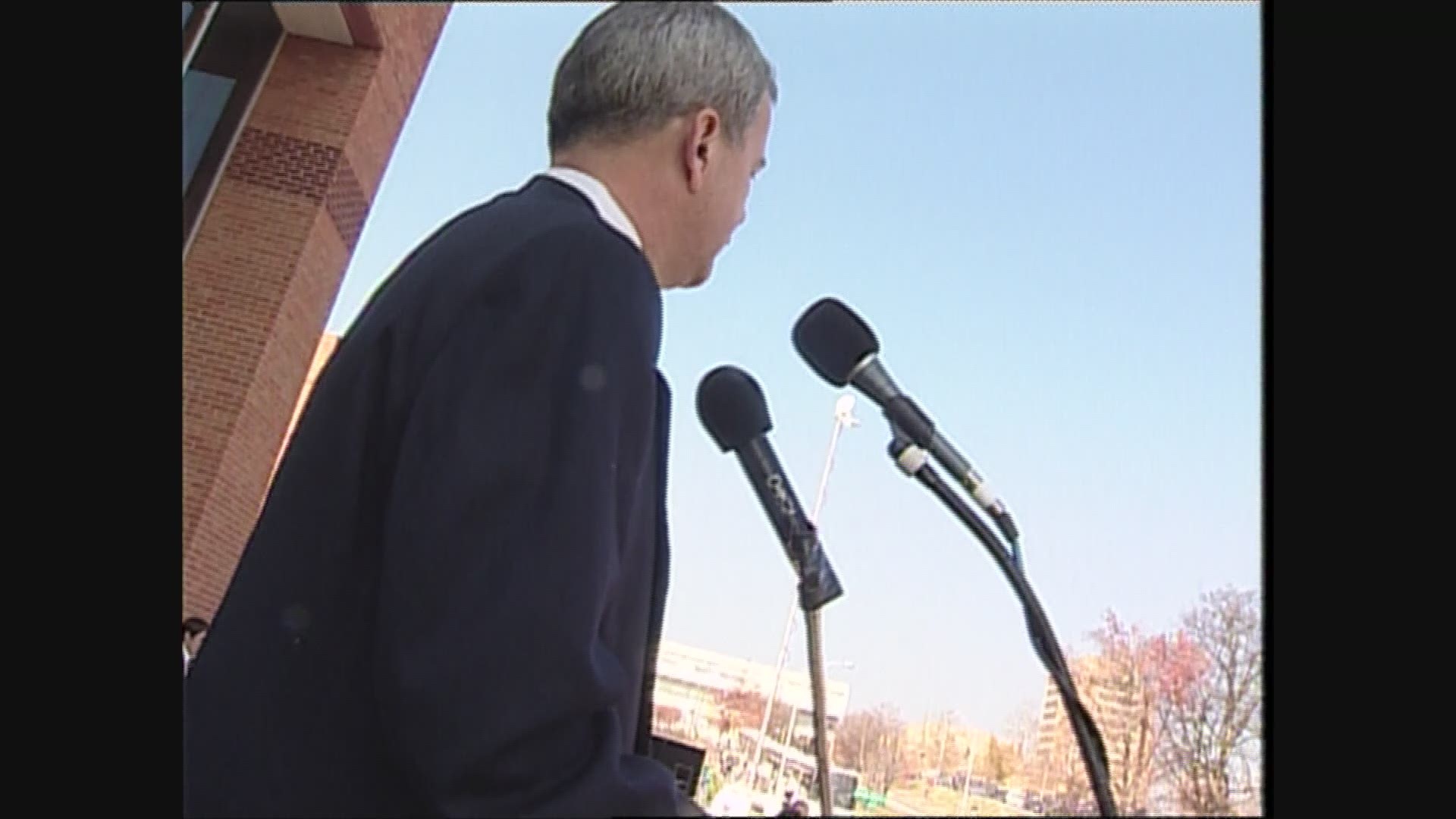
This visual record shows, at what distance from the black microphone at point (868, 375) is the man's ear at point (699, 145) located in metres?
0.12

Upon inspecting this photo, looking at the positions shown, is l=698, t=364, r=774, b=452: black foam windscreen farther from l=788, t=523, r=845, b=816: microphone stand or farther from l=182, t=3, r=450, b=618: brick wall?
l=182, t=3, r=450, b=618: brick wall

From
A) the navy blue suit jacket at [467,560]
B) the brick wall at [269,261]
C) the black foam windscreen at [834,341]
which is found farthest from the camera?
the brick wall at [269,261]

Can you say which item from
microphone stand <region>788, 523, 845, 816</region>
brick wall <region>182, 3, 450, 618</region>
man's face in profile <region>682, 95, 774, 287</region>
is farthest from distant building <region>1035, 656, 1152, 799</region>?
brick wall <region>182, 3, 450, 618</region>

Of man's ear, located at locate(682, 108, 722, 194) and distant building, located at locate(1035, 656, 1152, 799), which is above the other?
man's ear, located at locate(682, 108, 722, 194)

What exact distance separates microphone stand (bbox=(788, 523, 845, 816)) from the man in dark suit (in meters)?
0.06

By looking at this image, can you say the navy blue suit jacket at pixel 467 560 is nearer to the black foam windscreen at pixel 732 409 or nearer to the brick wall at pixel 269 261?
the black foam windscreen at pixel 732 409

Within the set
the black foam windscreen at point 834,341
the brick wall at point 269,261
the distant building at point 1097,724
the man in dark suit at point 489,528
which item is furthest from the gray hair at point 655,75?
the brick wall at point 269,261

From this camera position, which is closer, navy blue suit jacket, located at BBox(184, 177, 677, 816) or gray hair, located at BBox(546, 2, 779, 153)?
navy blue suit jacket, located at BBox(184, 177, 677, 816)

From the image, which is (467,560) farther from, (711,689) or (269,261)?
(269,261)

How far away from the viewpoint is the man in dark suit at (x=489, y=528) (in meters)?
0.40

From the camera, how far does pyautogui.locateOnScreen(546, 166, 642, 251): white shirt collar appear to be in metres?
0.53
